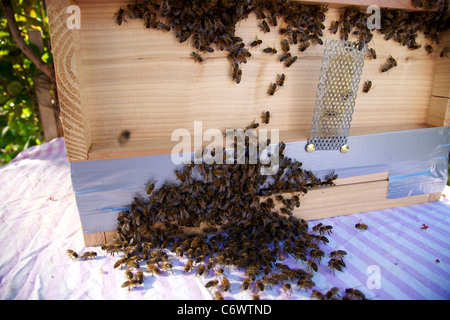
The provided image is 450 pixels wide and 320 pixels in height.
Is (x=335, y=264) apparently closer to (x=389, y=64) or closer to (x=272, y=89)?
(x=272, y=89)

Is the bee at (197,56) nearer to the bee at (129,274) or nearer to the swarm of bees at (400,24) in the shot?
the swarm of bees at (400,24)

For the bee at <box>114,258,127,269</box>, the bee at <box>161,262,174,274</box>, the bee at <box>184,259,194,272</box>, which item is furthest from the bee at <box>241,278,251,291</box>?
the bee at <box>114,258,127,269</box>

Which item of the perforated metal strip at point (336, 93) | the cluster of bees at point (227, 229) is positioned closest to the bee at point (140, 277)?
the cluster of bees at point (227, 229)

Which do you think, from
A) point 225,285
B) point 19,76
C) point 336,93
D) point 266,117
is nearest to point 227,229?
point 225,285

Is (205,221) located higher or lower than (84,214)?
lower
